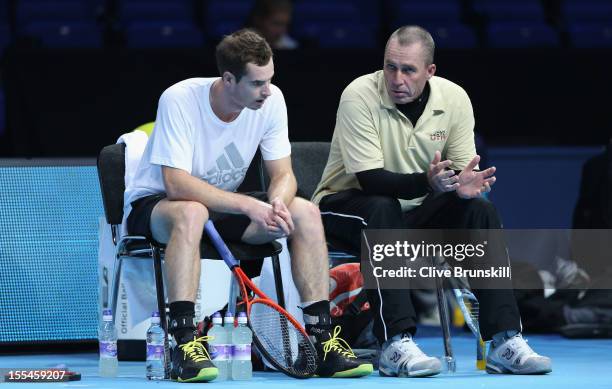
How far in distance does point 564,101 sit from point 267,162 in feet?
13.8

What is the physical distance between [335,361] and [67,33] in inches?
198

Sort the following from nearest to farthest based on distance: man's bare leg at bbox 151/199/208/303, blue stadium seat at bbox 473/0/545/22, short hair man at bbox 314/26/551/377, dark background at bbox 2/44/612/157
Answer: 1. man's bare leg at bbox 151/199/208/303
2. short hair man at bbox 314/26/551/377
3. dark background at bbox 2/44/612/157
4. blue stadium seat at bbox 473/0/545/22

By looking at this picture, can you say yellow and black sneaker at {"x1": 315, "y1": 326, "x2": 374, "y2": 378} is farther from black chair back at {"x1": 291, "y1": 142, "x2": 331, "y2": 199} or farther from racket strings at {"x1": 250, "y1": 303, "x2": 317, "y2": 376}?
black chair back at {"x1": 291, "y1": 142, "x2": 331, "y2": 199}

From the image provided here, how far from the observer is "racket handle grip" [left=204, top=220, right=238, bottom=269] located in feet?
16.4

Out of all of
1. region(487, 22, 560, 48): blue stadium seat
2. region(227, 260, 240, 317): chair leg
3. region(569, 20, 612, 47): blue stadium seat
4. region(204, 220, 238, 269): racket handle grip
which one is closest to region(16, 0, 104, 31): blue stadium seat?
region(487, 22, 560, 48): blue stadium seat

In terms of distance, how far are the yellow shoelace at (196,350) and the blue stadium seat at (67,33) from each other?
4.73 metres

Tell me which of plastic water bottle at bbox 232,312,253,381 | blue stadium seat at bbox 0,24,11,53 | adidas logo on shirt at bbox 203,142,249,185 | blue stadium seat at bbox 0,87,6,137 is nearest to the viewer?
plastic water bottle at bbox 232,312,253,381

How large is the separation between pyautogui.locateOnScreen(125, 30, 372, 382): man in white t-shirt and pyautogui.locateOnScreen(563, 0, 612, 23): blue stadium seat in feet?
18.1

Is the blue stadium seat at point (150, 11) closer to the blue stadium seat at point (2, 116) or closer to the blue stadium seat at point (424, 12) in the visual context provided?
the blue stadium seat at point (2, 116)

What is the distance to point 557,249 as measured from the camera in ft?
25.5

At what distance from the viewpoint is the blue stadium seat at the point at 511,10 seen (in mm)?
10195

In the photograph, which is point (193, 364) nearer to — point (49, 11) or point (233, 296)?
point (233, 296)

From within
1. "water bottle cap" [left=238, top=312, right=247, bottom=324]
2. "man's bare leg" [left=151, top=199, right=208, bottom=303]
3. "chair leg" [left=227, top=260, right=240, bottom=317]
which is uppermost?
"man's bare leg" [left=151, top=199, right=208, bottom=303]

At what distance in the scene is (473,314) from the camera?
5457mm
